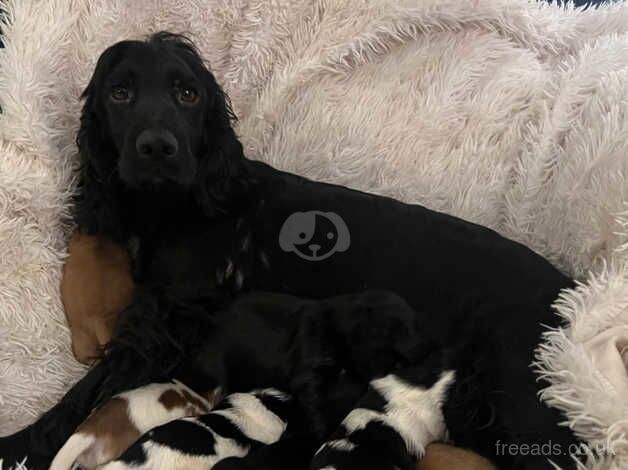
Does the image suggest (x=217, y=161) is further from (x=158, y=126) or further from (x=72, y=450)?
(x=72, y=450)

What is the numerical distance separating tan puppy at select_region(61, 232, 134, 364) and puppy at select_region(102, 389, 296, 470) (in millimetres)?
398

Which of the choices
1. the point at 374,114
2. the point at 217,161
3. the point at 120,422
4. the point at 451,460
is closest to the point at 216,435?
the point at 120,422

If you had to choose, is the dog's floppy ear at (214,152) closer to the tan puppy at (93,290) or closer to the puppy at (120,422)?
the tan puppy at (93,290)

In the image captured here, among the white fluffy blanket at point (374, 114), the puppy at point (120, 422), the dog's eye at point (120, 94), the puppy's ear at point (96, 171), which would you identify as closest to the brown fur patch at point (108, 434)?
the puppy at point (120, 422)

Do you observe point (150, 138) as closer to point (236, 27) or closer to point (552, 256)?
point (236, 27)

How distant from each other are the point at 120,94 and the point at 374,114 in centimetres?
65

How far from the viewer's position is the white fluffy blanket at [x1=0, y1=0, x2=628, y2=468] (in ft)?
4.85

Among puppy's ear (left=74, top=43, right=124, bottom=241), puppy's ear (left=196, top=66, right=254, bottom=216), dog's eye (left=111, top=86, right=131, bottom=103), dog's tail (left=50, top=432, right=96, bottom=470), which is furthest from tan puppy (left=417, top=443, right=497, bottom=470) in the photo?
dog's eye (left=111, top=86, right=131, bottom=103)

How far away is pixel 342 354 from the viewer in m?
1.38

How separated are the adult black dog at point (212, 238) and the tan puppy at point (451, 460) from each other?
155mm

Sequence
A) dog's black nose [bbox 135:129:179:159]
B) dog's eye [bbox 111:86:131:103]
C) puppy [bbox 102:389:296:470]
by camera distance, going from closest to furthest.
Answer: puppy [bbox 102:389:296:470]
dog's black nose [bbox 135:129:179:159]
dog's eye [bbox 111:86:131:103]

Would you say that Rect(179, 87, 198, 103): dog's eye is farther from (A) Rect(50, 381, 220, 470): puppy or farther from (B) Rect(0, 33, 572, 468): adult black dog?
(A) Rect(50, 381, 220, 470): puppy

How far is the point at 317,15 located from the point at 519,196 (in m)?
0.70

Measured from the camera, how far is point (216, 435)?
3.88ft
